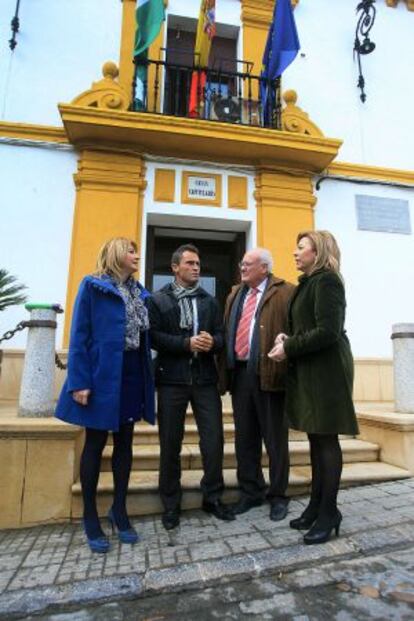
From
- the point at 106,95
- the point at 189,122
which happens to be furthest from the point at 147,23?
the point at 189,122

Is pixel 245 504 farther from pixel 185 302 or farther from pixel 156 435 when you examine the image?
pixel 185 302

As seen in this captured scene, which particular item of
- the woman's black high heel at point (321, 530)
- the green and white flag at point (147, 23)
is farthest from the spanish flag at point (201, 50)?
the woman's black high heel at point (321, 530)

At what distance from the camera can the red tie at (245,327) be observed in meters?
3.02

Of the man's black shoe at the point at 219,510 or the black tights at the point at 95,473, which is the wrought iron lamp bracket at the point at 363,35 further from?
the black tights at the point at 95,473

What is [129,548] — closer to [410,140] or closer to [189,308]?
[189,308]

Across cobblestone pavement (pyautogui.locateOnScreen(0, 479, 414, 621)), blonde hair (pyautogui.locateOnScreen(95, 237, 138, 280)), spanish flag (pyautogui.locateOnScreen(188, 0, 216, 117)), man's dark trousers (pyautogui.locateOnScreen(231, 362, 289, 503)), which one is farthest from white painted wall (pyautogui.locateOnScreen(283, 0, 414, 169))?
cobblestone pavement (pyautogui.locateOnScreen(0, 479, 414, 621))

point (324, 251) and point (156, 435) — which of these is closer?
point (324, 251)

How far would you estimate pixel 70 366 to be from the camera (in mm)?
2426

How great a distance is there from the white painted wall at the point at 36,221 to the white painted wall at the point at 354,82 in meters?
3.89

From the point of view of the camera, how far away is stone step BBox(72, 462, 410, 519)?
2.97 m

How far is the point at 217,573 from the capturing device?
2.14 meters

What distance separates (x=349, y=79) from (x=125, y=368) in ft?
21.9

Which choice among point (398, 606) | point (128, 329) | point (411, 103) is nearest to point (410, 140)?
point (411, 103)

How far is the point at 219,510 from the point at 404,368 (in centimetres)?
243
